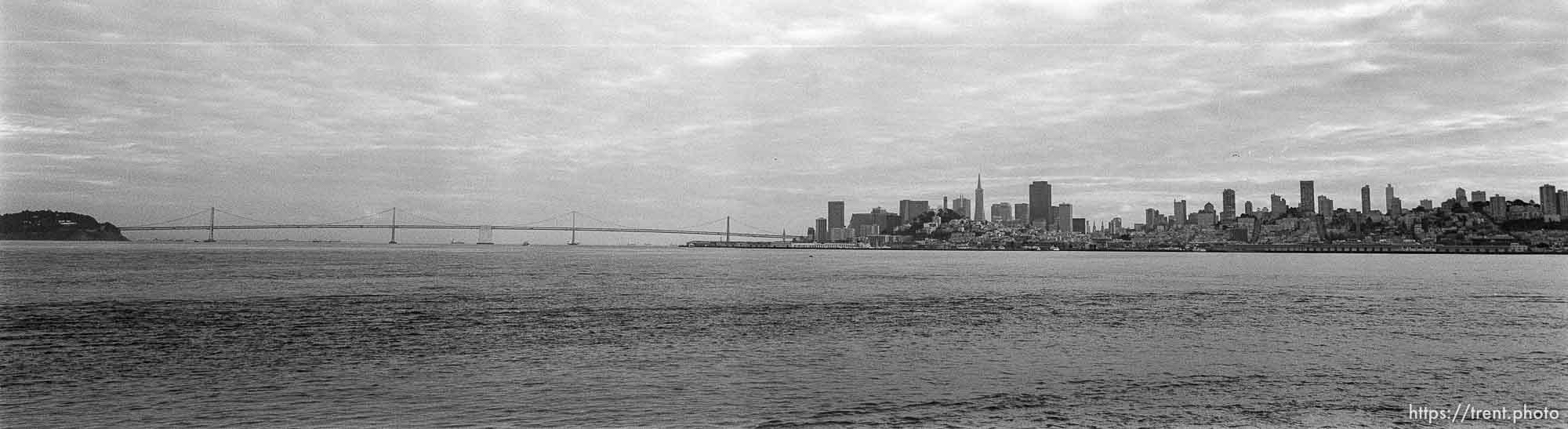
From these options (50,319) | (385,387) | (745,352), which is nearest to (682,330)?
(745,352)

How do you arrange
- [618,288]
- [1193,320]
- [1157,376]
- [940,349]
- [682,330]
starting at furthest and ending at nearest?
[618,288]
[1193,320]
[682,330]
[940,349]
[1157,376]

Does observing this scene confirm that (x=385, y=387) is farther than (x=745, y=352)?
No

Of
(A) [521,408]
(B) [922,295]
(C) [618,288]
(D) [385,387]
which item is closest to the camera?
(A) [521,408]

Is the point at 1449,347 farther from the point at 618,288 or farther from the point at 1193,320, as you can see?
the point at 618,288

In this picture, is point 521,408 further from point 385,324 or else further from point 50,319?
point 50,319

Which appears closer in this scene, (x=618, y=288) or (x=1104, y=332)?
(x=1104, y=332)

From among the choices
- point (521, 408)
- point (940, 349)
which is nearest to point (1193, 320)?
point (940, 349)

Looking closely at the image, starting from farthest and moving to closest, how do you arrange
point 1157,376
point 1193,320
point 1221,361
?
point 1193,320, point 1221,361, point 1157,376

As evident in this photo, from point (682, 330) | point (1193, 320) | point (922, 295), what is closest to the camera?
point (682, 330)
